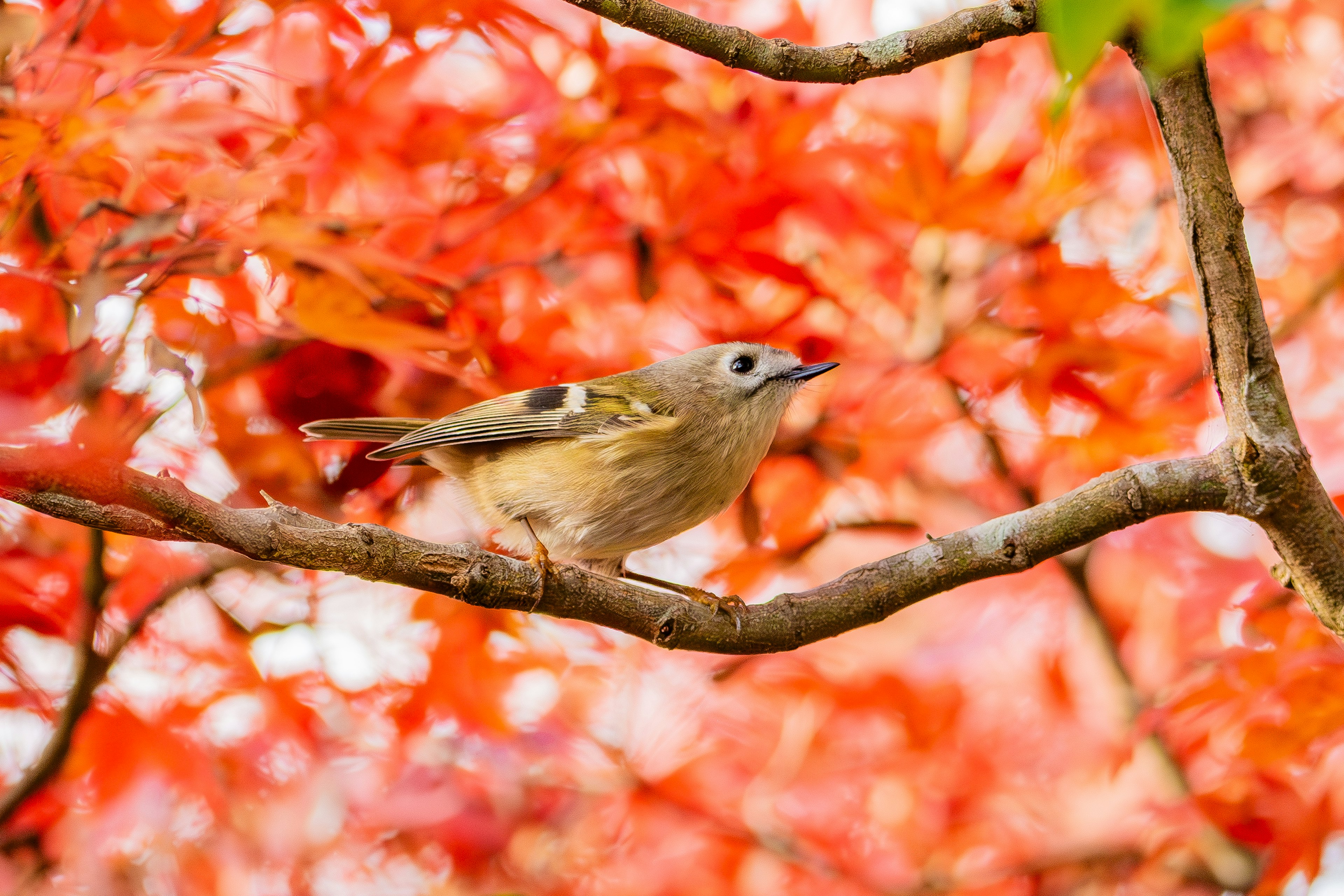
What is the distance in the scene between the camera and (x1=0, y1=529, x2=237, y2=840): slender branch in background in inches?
90.3

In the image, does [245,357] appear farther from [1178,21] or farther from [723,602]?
[1178,21]

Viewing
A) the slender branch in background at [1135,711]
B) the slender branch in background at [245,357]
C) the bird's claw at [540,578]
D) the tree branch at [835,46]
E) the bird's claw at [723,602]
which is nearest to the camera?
the tree branch at [835,46]

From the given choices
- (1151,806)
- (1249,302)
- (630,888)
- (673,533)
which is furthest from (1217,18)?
(630,888)

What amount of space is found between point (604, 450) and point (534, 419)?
233mm

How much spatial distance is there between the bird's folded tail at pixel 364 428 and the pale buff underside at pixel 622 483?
0.42 ft

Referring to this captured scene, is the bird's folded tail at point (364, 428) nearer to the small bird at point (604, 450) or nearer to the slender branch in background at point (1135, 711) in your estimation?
the small bird at point (604, 450)

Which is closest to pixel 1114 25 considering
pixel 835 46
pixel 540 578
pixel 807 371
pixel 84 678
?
pixel 835 46

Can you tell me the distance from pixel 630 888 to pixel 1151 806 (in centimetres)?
156

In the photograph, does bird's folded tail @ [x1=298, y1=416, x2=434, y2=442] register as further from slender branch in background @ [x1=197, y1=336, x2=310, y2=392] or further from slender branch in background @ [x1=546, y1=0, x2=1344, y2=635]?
slender branch in background @ [x1=546, y1=0, x2=1344, y2=635]

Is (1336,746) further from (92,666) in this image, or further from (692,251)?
(92,666)

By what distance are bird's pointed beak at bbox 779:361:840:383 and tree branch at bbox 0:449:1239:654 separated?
2.55 ft

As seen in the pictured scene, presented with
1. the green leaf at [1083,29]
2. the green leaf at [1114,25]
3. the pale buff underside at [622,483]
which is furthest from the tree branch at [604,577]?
the green leaf at [1083,29]

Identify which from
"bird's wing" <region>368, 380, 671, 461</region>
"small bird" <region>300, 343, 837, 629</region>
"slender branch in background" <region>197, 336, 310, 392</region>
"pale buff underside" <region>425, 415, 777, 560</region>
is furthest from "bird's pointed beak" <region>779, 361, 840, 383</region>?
"slender branch in background" <region>197, 336, 310, 392</region>

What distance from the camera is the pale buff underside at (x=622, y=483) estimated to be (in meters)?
2.78
